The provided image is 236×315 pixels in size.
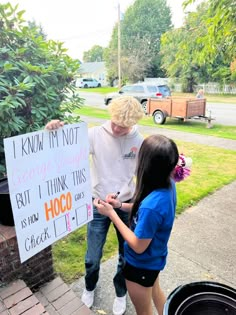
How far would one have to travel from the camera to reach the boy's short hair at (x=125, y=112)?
1.81 meters

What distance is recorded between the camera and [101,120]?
37.6 feet

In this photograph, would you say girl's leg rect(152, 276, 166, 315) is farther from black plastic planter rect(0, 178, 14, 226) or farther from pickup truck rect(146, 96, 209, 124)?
pickup truck rect(146, 96, 209, 124)

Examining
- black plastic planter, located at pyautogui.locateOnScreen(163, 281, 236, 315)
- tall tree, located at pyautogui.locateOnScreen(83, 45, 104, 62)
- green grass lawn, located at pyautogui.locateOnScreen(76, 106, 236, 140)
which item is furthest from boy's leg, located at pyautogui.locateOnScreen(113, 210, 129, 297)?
tall tree, located at pyautogui.locateOnScreen(83, 45, 104, 62)

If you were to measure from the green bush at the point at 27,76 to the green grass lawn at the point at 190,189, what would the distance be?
1.11 metres

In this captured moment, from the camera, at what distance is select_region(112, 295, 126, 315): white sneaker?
2.18m

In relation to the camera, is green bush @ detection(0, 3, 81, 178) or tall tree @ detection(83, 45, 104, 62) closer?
green bush @ detection(0, 3, 81, 178)

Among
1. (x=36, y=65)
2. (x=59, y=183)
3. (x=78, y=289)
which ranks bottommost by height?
(x=78, y=289)

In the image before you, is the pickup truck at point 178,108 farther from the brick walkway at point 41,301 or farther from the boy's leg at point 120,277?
the brick walkway at point 41,301

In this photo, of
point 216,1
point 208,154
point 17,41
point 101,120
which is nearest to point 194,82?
point 101,120

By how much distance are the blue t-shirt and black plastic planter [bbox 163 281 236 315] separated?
0.23 m

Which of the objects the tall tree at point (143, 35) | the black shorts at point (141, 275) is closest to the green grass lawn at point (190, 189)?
the black shorts at point (141, 275)

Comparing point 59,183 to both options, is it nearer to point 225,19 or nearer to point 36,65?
point 36,65

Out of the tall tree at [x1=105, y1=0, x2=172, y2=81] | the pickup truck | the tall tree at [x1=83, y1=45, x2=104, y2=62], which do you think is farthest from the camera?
the tall tree at [x1=83, y1=45, x2=104, y2=62]

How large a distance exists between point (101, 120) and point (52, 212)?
33.0 feet
